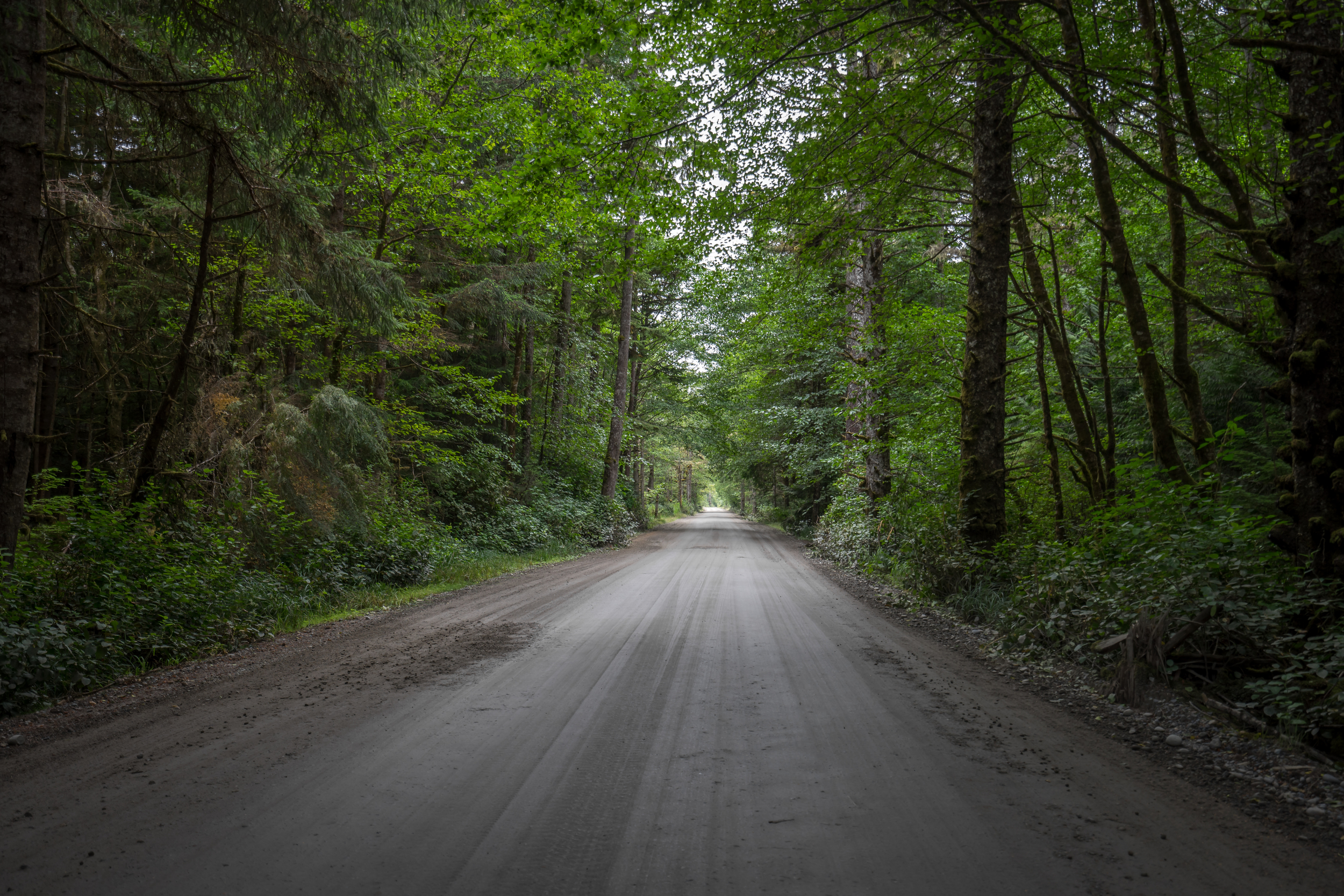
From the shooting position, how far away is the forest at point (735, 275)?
4.66 meters

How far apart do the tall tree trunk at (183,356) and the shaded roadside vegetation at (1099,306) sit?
5.44 meters

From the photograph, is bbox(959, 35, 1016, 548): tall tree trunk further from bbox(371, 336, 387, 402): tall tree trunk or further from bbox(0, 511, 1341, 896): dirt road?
bbox(371, 336, 387, 402): tall tree trunk

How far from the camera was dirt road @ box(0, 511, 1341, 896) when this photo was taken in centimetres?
246

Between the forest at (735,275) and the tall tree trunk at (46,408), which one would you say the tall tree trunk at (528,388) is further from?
the tall tree trunk at (46,408)

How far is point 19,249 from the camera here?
218 inches

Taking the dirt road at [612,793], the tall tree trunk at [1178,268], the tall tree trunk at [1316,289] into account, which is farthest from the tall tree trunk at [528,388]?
the tall tree trunk at [1316,289]

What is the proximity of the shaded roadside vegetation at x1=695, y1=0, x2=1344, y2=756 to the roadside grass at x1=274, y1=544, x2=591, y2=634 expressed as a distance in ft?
21.6

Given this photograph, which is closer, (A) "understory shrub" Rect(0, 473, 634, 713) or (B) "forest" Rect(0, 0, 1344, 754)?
(B) "forest" Rect(0, 0, 1344, 754)

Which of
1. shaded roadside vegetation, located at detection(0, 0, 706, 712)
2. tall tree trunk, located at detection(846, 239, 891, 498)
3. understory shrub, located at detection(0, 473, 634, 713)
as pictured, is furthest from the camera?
tall tree trunk, located at detection(846, 239, 891, 498)

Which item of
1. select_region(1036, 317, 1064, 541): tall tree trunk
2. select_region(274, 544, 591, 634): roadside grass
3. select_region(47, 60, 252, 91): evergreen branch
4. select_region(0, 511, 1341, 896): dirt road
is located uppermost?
select_region(47, 60, 252, 91): evergreen branch

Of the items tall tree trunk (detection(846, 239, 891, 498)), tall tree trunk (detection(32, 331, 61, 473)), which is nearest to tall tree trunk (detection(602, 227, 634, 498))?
tall tree trunk (detection(846, 239, 891, 498))

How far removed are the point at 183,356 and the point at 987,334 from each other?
930 cm

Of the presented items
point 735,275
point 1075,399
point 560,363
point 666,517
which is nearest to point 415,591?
point 735,275

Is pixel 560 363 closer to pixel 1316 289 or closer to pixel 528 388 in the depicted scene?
pixel 528 388
